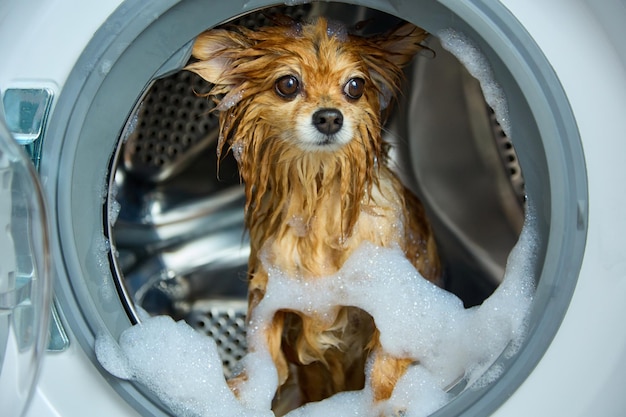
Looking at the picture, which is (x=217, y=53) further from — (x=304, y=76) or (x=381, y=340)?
(x=381, y=340)

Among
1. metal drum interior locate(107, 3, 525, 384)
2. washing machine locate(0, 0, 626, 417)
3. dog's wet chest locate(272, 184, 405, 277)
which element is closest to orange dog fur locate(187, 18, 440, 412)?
dog's wet chest locate(272, 184, 405, 277)

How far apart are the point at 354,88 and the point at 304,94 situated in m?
0.07

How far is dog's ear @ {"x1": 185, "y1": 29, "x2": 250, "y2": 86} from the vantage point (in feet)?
3.84

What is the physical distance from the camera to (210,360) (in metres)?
1.20

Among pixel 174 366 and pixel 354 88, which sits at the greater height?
pixel 354 88

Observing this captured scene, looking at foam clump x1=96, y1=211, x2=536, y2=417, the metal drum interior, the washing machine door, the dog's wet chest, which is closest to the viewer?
the washing machine door

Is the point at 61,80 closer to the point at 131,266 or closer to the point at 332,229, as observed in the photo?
the point at 332,229

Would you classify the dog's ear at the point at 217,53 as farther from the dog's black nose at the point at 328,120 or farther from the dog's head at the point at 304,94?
the dog's black nose at the point at 328,120

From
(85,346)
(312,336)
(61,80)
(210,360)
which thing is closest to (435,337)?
(312,336)

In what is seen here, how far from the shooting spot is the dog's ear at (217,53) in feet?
3.84

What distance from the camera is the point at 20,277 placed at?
983 millimetres

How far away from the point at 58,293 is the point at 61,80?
28cm

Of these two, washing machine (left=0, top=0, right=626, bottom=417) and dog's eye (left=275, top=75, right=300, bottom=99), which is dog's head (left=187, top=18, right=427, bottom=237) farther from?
washing machine (left=0, top=0, right=626, bottom=417)

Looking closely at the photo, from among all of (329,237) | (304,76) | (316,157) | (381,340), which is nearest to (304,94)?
(304,76)
